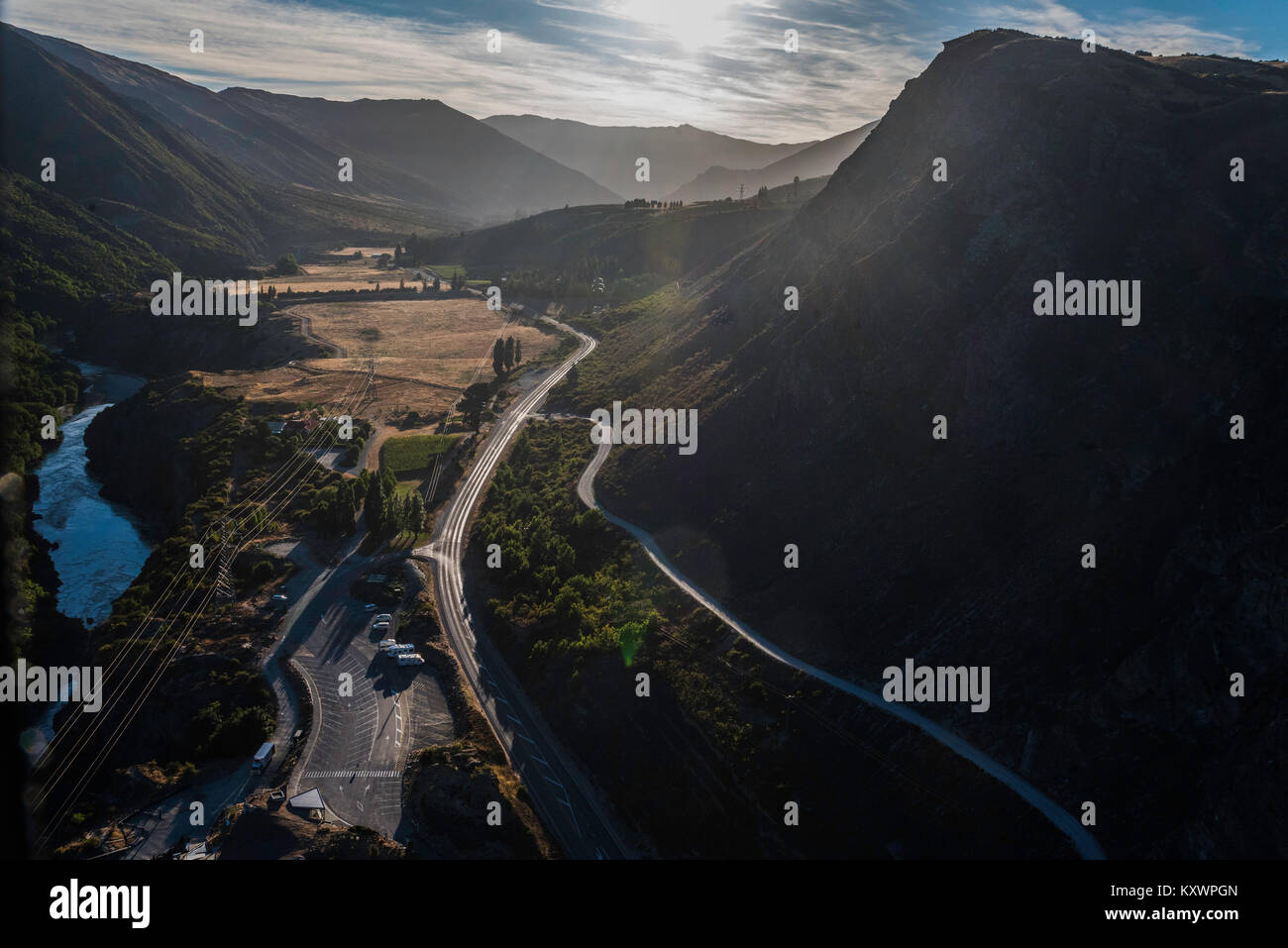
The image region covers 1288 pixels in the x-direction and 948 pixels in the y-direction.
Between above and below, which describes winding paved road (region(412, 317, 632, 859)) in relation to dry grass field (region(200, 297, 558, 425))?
below

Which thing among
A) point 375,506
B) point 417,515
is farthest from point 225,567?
point 417,515

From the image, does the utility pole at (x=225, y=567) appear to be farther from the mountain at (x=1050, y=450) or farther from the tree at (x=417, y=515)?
the mountain at (x=1050, y=450)

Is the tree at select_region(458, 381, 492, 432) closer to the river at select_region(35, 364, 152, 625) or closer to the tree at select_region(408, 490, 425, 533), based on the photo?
the tree at select_region(408, 490, 425, 533)

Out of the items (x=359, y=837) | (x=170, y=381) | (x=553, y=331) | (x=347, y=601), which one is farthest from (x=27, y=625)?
(x=553, y=331)

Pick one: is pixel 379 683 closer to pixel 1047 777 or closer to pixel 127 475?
pixel 1047 777

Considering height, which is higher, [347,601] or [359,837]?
[347,601]

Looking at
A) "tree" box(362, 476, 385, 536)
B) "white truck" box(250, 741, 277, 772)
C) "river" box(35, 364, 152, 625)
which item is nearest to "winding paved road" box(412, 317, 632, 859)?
"tree" box(362, 476, 385, 536)
